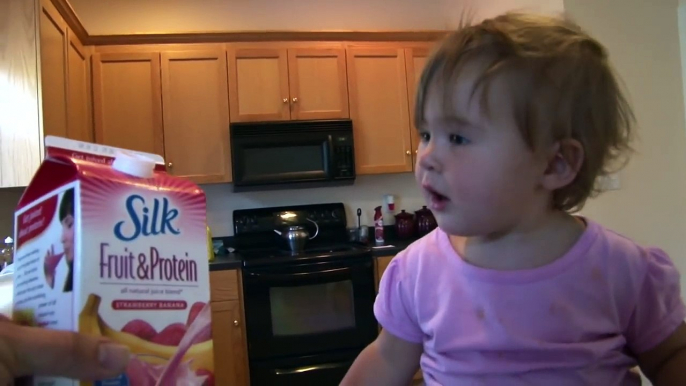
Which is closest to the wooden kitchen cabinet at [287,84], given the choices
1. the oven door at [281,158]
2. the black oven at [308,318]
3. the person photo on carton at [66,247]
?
the oven door at [281,158]

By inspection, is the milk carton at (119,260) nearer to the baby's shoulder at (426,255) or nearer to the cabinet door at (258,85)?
the baby's shoulder at (426,255)

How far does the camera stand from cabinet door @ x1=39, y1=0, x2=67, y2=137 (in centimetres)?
214

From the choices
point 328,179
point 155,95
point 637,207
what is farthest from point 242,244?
point 637,207

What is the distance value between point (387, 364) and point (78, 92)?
8.43 ft

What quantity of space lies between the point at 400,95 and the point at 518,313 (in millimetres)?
2635

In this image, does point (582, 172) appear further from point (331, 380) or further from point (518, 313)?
point (331, 380)

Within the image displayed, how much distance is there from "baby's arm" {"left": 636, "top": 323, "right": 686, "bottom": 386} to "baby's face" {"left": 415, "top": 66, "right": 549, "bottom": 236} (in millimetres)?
239

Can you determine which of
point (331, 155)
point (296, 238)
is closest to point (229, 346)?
point (296, 238)

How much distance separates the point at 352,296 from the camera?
2.65 m

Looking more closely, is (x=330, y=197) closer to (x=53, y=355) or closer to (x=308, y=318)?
(x=308, y=318)

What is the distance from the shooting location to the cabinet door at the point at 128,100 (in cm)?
289

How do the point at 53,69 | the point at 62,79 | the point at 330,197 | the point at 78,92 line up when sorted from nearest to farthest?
the point at 53,69 → the point at 62,79 → the point at 78,92 → the point at 330,197

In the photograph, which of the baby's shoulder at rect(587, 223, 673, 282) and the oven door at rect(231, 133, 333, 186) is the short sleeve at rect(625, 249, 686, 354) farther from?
the oven door at rect(231, 133, 333, 186)

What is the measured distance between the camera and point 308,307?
261cm
